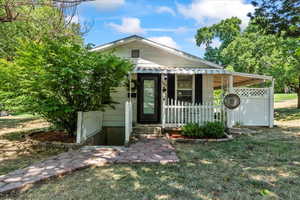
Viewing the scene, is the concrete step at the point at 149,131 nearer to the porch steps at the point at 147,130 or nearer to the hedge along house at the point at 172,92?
the porch steps at the point at 147,130

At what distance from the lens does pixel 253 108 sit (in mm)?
8234

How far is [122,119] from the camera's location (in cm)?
814

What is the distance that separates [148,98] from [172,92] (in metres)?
1.13

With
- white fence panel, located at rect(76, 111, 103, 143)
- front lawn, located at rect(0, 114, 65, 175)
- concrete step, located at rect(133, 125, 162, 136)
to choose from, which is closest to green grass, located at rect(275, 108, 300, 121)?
concrete step, located at rect(133, 125, 162, 136)

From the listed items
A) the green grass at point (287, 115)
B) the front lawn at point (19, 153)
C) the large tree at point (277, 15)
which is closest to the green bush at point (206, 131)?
the front lawn at point (19, 153)

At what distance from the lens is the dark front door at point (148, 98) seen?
7.79 m

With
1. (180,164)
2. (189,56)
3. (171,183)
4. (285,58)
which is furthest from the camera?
(285,58)

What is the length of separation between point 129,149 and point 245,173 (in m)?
2.74

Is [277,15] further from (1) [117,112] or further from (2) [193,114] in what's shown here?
(1) [117,112]

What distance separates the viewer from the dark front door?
25.5 feet

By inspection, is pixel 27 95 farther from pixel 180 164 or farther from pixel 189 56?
pixel 189 56

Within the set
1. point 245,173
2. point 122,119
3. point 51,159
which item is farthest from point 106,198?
point 122,119

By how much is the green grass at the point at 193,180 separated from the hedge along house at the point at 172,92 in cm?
317

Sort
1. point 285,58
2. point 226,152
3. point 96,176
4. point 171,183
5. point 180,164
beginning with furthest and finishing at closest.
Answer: point 285,58 < point 226,152 < point 180,164 < point 96,176 < point 171,183
